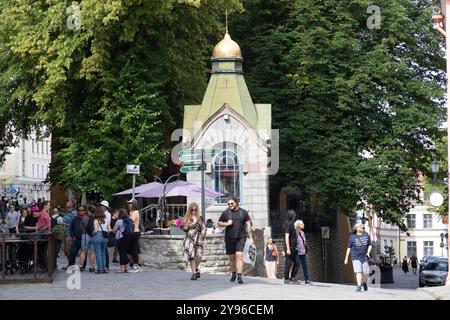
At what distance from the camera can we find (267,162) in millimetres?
43188

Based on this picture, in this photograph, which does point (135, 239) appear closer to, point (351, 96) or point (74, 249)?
point (74, 249)

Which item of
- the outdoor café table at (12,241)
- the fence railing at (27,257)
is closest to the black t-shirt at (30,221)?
the fence railing at (27,257)

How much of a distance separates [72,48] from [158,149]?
5090 mm

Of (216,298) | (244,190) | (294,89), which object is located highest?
(294,89)

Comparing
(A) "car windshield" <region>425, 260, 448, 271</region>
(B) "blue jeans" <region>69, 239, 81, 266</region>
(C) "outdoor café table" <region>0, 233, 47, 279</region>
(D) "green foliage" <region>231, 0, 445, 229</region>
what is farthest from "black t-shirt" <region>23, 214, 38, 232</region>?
(A) "car windshield" <region>425, 260, 448, 271</region>

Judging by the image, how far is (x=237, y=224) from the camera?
22.9 m

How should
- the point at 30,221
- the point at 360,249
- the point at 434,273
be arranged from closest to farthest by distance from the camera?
the point at 360,249 < the point at 30,221 < the point at 434,273

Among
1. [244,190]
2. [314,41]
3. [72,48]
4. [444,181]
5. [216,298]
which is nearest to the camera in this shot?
[216,298]

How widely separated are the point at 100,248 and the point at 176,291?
6148 mm

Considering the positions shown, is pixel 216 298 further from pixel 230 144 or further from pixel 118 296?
pixel 230 144

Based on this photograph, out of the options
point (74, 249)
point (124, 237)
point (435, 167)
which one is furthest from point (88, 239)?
point (435, 167)

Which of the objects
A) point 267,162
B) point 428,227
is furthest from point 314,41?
point 428,227

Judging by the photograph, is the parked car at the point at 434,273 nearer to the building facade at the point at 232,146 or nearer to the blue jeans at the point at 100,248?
the building facade at the point at 232,146

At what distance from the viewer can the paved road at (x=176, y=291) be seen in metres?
20.0
